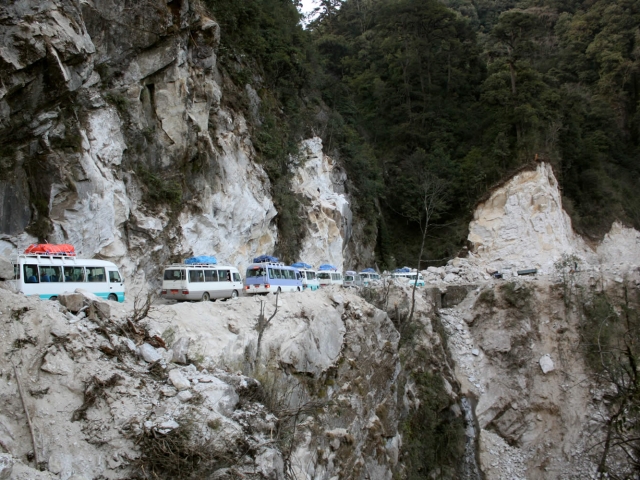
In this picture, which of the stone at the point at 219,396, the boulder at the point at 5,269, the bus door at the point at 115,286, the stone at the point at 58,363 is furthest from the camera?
the bus door at the point at 115,286

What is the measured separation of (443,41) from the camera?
44.0m

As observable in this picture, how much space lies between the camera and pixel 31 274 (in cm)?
1135

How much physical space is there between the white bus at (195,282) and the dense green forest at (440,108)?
32.5 ft

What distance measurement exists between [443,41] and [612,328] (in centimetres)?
3171

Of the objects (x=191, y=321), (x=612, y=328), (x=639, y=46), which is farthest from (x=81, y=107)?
(x=639, y=46)

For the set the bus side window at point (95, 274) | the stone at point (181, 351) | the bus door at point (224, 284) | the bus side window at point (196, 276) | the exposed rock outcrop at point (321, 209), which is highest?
the exposed rock outcrop at point (321, 209)

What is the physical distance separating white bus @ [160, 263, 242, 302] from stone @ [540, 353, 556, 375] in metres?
17.3

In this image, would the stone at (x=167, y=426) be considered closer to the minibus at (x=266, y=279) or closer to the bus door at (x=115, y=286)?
the bus door at (x=115, y=286)

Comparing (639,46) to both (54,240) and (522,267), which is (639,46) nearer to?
(522,267)

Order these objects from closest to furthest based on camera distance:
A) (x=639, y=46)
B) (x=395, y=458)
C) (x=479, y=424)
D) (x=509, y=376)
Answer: (x=395, y=458), (x=479, y=424), (x=509, y=376), (x=639, y=46)

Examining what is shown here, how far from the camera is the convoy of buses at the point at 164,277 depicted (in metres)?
11.5

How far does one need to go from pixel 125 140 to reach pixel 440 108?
33.1 metres

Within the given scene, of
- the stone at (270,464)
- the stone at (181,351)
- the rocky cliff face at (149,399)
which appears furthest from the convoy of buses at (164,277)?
the stone at (270,464)

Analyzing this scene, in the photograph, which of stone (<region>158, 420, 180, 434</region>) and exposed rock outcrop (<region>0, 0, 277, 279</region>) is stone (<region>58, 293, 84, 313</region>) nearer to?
stone (<region>158, 420, 180, 434</region>)
